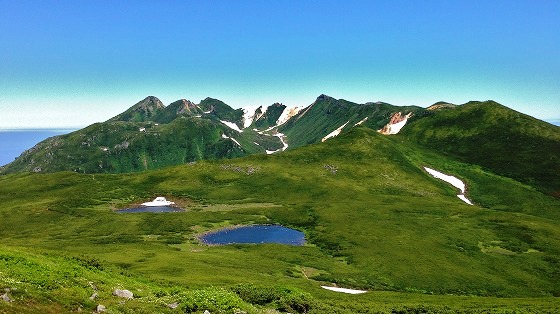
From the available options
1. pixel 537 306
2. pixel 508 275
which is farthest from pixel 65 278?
pixel 508 275

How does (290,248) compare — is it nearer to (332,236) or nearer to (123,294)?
(332,236)

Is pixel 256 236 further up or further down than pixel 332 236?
further down

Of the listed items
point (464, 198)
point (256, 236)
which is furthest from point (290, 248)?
point (464, 198)

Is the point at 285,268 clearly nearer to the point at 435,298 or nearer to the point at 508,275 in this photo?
the point at 435,298

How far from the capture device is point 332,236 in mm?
116438

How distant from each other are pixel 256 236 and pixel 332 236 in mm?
23891

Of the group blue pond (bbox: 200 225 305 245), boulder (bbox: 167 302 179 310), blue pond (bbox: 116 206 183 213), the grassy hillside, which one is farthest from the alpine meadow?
blue pond (bbox: 116 206 183 213)

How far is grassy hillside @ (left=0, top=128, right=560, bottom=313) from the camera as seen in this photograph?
228 feet

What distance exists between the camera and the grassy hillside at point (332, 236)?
69.6m

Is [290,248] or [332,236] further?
[332,236]

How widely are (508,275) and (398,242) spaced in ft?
93.5

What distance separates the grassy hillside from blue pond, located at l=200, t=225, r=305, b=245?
546 cm

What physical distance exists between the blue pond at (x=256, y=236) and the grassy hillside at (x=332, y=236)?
546 centimetres

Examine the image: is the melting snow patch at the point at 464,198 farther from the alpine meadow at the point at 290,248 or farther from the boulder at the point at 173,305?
the boulder at the point at 173,305
